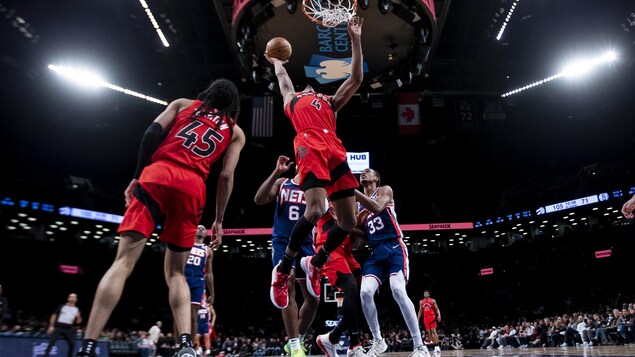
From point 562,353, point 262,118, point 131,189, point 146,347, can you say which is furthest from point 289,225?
point 262,118

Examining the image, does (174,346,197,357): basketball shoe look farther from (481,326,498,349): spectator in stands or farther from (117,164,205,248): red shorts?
(481,326,498,349): spectator in stands

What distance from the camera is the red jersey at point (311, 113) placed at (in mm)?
3980

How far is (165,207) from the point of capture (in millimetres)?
2723

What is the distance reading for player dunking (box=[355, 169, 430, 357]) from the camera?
176 inches

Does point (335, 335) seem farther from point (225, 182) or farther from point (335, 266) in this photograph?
point (225, 182)

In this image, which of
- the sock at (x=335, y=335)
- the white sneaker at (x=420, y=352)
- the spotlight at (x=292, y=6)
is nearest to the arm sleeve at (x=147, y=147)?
the sock at (x=335, y=335)

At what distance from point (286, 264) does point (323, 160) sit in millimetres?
1046

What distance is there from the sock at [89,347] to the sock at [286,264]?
2.03 m

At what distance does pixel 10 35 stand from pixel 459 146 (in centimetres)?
2205

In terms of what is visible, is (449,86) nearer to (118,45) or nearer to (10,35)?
(118,45)

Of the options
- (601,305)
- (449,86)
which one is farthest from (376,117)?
(601,305)

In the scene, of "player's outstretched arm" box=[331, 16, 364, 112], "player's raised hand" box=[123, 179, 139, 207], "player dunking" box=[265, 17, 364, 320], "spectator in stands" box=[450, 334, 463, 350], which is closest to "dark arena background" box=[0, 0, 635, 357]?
"spectator in stands" box=[450, 334, 463, 350]

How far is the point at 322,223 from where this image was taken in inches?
204

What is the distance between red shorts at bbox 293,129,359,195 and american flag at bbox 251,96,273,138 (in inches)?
496
